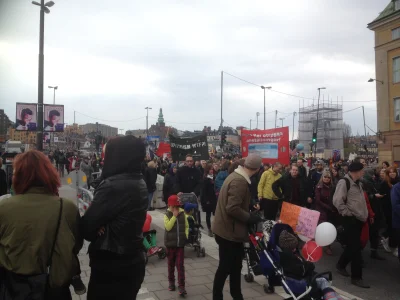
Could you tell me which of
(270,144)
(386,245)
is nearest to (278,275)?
(386,245)

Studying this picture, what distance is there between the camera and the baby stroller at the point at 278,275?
154 inches

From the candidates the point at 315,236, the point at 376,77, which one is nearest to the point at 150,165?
the point at 315,236

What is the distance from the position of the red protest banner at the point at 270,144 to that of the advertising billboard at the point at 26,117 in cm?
701

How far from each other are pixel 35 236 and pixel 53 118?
11.0 meters

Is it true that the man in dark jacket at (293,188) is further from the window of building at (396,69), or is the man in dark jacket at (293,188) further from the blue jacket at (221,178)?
the window of building at (396,69)

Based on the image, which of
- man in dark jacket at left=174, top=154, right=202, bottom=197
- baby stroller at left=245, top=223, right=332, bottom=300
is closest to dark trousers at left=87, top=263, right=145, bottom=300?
baby stroller at left=245, top=223, right=332, bottom=300

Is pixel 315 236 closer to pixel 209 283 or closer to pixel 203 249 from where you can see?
pixel 209 283

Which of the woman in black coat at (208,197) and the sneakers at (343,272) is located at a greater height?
the woman in black coat at (208,197)

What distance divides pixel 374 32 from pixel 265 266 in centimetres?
3458

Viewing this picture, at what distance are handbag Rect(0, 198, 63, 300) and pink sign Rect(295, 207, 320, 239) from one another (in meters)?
4.33

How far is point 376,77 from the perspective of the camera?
32.5 m

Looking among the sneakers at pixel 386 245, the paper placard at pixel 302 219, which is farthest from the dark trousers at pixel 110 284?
the sneakers at pixel 386 245

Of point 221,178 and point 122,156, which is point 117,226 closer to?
point 122,156

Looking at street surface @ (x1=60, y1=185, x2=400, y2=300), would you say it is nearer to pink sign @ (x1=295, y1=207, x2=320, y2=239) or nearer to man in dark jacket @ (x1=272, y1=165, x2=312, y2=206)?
pink sign @ (x1=295, y1=207, x2=320, y2=239)
